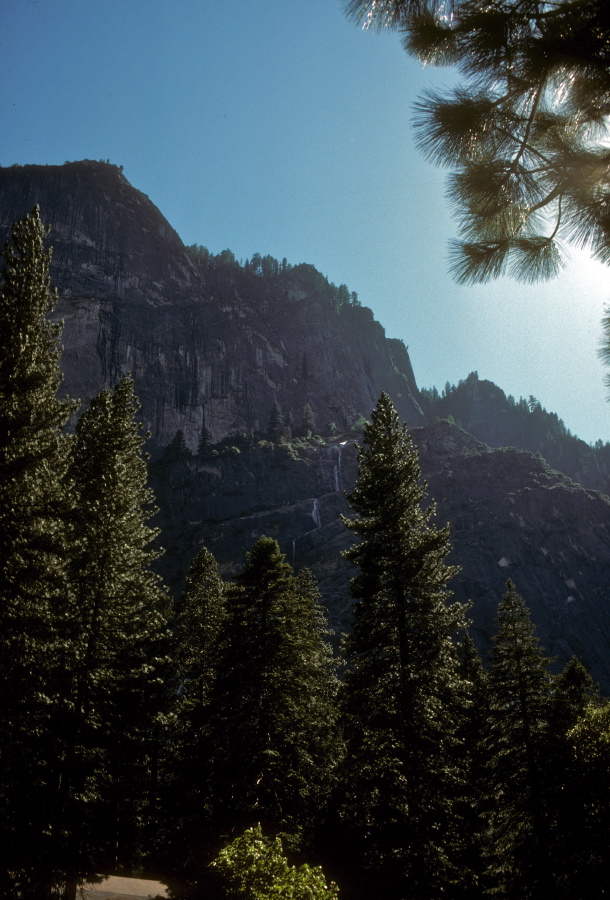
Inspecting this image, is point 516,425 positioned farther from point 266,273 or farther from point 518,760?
point 518,760

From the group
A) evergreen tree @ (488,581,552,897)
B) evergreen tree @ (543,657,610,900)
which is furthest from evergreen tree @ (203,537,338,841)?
evergreen tree @ (543,657,610,900)

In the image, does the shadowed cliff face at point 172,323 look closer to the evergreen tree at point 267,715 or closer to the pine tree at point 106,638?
the pine tree at point 106,638

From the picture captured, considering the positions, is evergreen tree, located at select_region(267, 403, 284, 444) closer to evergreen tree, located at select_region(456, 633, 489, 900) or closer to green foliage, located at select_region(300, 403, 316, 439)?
green foliage, located at select_region(300, 403, 316, 439)

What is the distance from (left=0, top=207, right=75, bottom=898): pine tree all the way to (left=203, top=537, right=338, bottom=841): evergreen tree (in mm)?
6339

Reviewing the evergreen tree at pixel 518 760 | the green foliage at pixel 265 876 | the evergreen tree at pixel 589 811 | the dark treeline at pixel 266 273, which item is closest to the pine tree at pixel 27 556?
the green foliage at pixel 265 876

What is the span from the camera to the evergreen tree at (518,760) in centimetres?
1368

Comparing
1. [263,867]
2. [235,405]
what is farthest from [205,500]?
[263,867]

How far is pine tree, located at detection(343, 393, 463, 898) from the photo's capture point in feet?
39.8

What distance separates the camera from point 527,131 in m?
4.69

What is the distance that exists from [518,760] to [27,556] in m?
16.0

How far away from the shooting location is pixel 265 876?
6.96 metres

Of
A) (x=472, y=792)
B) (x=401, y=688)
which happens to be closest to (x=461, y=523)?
(x=472, y=792)

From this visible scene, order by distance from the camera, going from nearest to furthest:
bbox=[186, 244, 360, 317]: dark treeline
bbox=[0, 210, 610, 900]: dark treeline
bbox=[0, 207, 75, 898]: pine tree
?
bbox=[0, 207, 75, 898]: pine tree < bbox=[0, 210, 610, 900]: dark treeline < bbox=[186, 244, 360, 317]: dark treeline

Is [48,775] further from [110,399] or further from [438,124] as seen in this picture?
[438,124]
